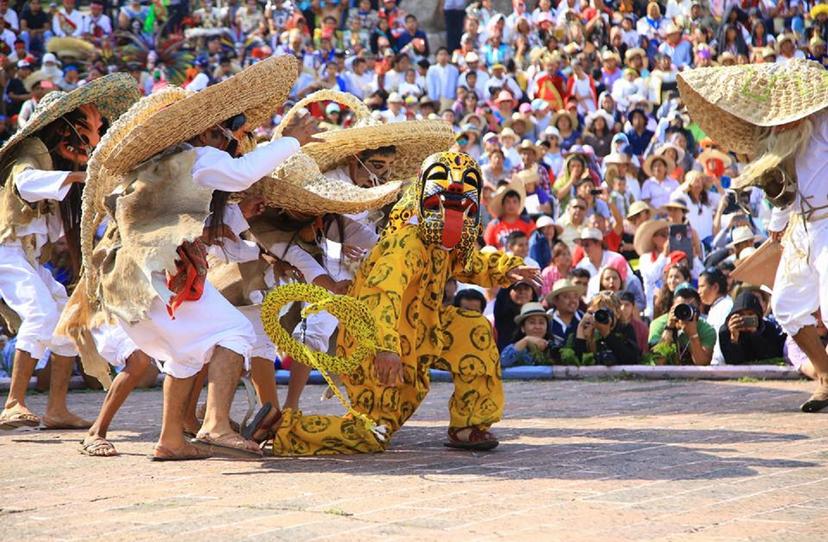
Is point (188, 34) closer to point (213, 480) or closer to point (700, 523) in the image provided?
point (213, 480)

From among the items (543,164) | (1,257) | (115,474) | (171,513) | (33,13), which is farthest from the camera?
(33,13)

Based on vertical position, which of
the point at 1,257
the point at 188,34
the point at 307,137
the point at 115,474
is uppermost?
the point at 188,34

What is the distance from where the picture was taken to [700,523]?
183 inches

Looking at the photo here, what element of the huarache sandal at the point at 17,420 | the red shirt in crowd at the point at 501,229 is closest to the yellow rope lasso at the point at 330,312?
the huarache sandal at the point at 17,420

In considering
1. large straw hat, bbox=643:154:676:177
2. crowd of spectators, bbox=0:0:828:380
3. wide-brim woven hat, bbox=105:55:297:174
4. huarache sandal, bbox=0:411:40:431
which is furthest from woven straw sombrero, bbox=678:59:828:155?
large straw hat, bbox=643:154:676:177

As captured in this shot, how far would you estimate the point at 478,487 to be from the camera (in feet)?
18.0

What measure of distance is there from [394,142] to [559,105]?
39.0 ft

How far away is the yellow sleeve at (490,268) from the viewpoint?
6922 millimetres

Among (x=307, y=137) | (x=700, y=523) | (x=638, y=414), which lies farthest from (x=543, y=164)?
(x=700, y=523)

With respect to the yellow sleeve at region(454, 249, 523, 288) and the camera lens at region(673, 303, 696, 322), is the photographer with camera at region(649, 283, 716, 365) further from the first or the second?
the yellow sleeve at region(454, 249, 523, 288)

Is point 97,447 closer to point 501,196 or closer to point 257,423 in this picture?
point 257,423

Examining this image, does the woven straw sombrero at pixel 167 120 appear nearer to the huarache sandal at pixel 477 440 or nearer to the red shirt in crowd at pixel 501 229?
the huarache sandal at pixel 477 440

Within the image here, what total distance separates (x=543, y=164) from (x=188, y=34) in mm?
9059

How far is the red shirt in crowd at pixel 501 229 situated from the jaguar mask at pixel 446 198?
712 centimetres
